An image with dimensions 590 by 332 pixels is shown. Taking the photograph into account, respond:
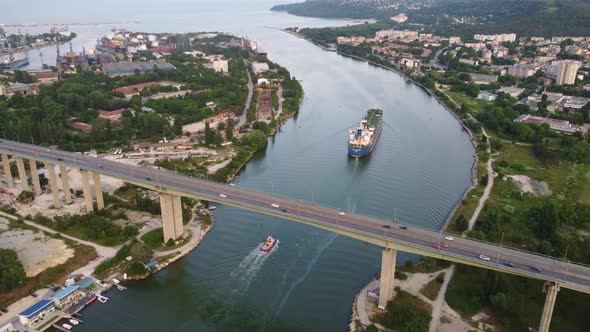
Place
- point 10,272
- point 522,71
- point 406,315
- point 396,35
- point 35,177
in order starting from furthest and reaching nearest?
point 396,35 < point 522,71 < point 35,177 < point 10,272 < point 406,315

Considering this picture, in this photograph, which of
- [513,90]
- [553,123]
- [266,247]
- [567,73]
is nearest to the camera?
[266,247]

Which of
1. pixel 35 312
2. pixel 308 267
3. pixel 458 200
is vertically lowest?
pixel 458 200

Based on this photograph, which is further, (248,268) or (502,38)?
(502,38)

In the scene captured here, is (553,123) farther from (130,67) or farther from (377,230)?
(130,67)

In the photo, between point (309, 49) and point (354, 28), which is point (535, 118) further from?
point (354, 28)

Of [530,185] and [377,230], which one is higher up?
[377,230]

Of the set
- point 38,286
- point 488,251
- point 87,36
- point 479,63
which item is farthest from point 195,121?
point 87,36

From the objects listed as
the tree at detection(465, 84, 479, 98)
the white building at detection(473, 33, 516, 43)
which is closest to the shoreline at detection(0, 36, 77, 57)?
the tree at detection(465, 84, 479, 98)

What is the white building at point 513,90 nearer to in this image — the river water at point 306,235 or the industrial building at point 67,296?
the river water at point 306,235

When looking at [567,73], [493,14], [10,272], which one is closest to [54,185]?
[10,272]

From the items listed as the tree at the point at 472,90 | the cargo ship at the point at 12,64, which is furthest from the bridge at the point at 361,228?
the cargo ship at the point at 12,64
